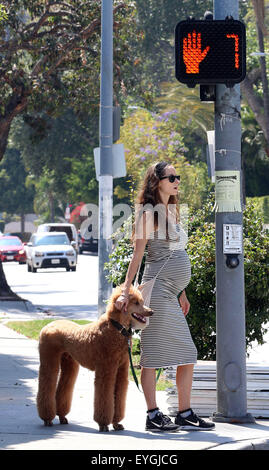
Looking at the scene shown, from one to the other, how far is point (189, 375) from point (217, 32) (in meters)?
2.72

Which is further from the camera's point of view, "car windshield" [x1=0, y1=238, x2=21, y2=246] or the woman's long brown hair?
"car windshield" [x1=0, y1=238, x2=21, y2=246]

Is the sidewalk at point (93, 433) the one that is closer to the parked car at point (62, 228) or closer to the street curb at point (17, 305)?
the street curb at point (17, 305)

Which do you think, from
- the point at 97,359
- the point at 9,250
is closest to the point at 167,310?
the point at 97,359

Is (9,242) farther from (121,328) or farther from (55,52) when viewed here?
(121,328)

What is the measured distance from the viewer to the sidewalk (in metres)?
6.80

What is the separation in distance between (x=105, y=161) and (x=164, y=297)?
8737 millimetres

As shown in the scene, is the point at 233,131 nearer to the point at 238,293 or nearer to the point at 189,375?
the point at 238,293

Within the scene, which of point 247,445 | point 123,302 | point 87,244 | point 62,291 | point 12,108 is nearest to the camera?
point 247,445

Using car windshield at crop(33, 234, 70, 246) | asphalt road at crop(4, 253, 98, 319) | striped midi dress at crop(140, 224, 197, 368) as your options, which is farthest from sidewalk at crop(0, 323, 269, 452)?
car windshield at crop(33, 234, 70, 246)

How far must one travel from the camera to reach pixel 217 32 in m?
7.79

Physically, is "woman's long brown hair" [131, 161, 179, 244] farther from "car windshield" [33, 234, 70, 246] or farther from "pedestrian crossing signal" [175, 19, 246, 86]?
"car windshield" [33, 234, 70, 246]

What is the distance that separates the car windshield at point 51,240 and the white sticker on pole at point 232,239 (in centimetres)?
3428

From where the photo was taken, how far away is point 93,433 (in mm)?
7375

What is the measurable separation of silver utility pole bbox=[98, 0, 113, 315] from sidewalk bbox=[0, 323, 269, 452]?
18.4ft
